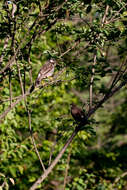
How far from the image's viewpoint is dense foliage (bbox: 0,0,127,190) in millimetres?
3029

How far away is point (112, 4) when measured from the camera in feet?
9.93

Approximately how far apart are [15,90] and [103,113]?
7143mm

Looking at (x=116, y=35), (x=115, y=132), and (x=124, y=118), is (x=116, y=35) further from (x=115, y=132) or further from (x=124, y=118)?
(x=115, y=132)

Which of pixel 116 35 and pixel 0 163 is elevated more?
pixel 116 35

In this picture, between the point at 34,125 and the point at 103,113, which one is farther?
the point at 103,113

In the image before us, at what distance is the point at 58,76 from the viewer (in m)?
3.32

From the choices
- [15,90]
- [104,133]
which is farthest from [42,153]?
[104,133]

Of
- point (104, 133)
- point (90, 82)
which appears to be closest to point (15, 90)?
point (90, 82)

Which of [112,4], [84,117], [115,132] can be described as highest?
[112,4]

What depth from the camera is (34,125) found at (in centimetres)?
500

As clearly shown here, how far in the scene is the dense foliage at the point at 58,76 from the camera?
9.94 ft

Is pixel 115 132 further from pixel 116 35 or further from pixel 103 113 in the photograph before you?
pixel 116 35

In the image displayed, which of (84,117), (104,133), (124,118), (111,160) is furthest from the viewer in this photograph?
(104,133)

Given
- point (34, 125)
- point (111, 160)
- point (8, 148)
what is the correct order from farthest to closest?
point (111, 160)
point (34, 125)
point (8, 148)
